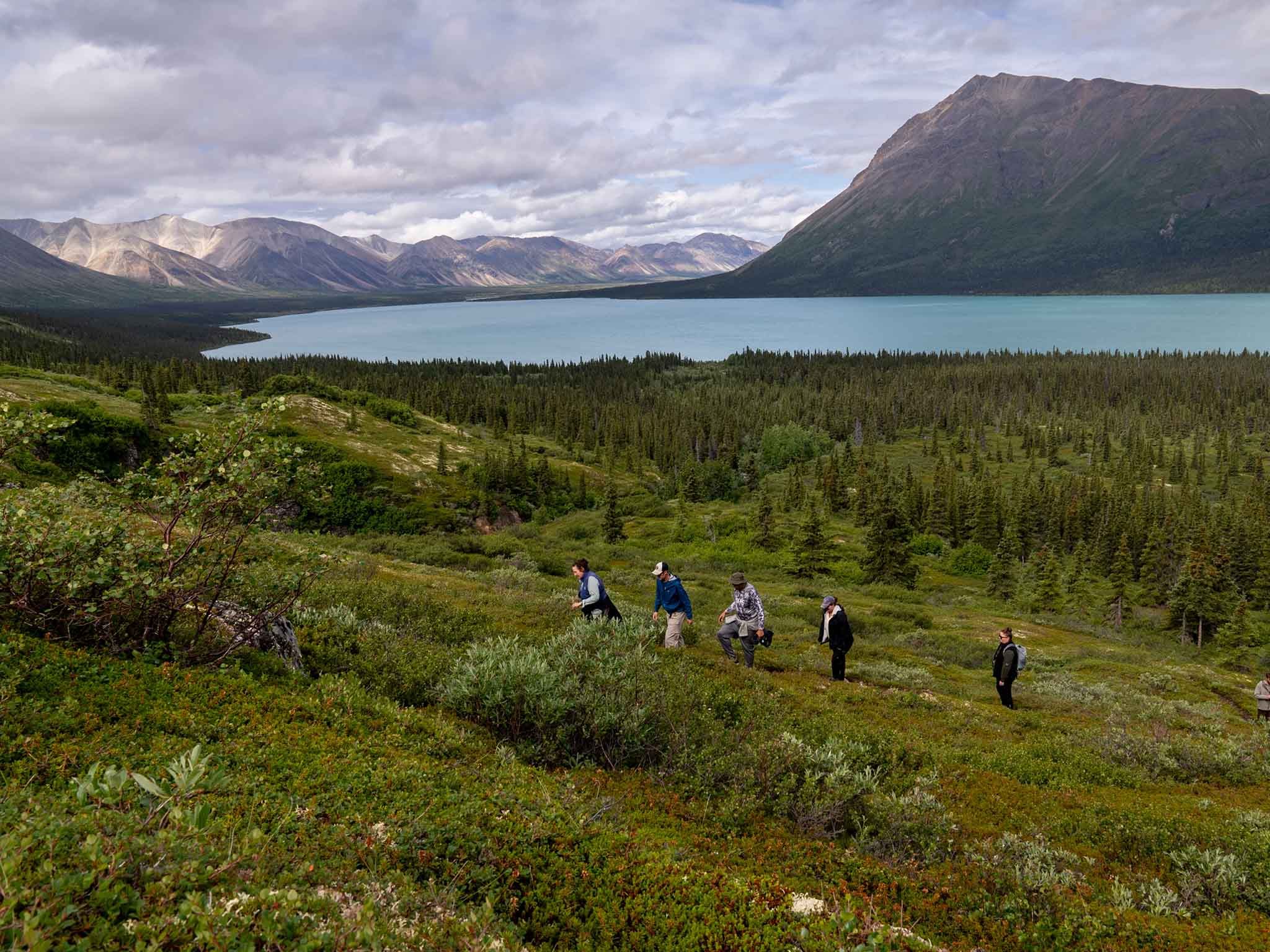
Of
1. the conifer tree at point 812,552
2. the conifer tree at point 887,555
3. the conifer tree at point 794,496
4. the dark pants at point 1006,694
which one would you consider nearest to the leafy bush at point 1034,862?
the dark pants at point 1006,694

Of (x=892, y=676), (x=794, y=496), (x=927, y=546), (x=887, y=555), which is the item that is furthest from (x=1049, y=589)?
(x=892, y=676)

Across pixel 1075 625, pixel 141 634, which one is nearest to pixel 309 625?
pixel 141 634

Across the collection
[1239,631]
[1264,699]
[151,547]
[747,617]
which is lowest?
[1239,631]

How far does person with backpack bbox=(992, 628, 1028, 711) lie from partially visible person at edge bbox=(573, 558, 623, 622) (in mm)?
12308

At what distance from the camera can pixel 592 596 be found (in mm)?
17328

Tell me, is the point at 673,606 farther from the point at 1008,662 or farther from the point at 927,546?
the point at 927,546

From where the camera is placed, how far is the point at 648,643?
16.5m

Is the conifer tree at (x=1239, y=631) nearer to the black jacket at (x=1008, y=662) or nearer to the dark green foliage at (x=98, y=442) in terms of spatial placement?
the black jacket at (x=1008, y=662)

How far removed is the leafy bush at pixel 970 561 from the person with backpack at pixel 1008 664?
57.3m

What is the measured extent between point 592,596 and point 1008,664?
13.2 meters

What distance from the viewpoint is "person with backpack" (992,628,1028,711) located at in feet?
64.4

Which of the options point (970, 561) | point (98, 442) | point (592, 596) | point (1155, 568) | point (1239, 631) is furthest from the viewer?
point (970, 561)

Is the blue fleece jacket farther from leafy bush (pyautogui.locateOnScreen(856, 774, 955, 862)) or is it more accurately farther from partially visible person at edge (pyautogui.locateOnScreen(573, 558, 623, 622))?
leafy bush (pyautogui.locateOnScreen(856, 774, 955, 862))

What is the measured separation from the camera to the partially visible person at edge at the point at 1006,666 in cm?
1962
